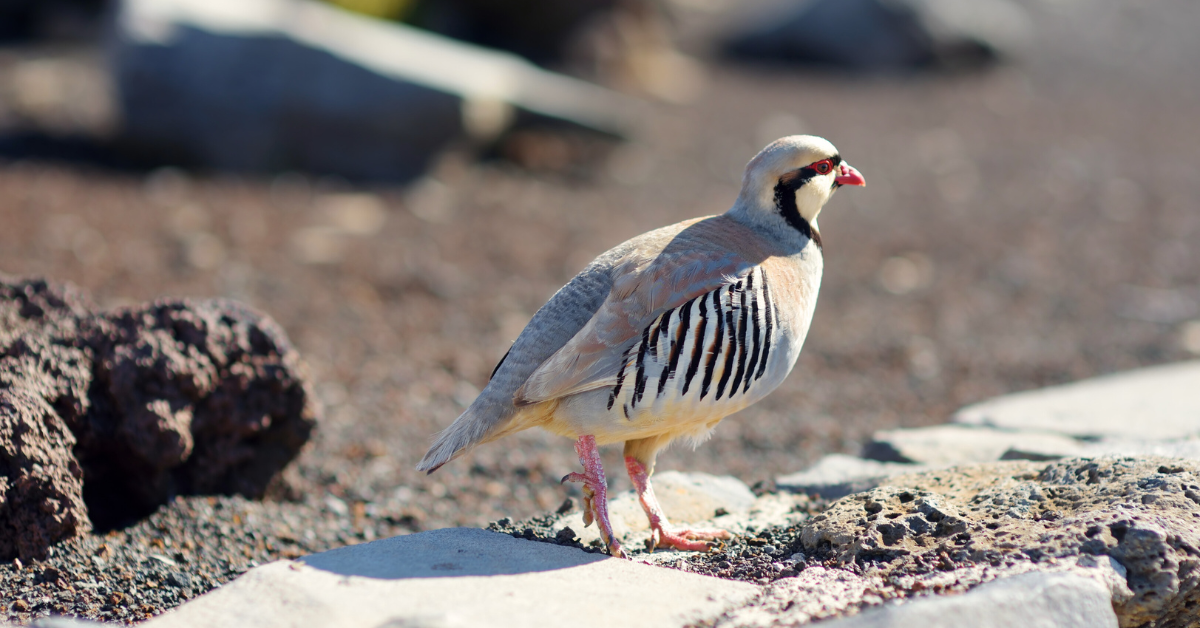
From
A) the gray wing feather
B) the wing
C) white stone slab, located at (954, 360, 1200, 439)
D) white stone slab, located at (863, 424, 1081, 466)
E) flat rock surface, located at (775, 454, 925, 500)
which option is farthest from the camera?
white stone slab, located at (954, 360, 1200, 439)

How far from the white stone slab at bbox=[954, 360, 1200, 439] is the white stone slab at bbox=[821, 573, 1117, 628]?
6.40ft

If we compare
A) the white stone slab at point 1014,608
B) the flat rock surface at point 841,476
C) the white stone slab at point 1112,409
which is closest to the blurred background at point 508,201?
the flat rock surface at point 841,476

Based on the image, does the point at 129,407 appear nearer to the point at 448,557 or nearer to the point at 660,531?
the point at 448,557

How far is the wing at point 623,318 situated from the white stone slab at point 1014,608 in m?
1.10

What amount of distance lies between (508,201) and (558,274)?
5.86 ft

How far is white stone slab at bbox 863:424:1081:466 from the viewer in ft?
14.1

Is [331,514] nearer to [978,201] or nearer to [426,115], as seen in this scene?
[426,115]

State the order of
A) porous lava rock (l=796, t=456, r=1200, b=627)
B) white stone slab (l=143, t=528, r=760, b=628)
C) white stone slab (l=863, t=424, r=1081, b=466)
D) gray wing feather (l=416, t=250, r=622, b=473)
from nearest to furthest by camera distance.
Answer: white stone slab (l=143, t=528, r=760, b=628)
porous lava rock (l=796, t=456, r=1200, b=627)
gray wing feather (l=416, t=250, r=622, b=473)
white stone slab (l=863, t=424, r=1081, b=466)

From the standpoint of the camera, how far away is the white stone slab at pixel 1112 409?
4559mm

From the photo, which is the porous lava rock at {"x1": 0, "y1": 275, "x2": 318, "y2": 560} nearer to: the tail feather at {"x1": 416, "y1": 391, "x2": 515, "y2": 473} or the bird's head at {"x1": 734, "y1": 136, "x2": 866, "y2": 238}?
the tail feather at {"x1": 416, "y1": 391, "x2": 515, "y2": 473}

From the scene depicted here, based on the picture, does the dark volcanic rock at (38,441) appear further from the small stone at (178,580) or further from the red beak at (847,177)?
the red beak at (847,177)

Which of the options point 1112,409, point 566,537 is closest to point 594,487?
point 566,537

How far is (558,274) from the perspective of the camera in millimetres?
7949

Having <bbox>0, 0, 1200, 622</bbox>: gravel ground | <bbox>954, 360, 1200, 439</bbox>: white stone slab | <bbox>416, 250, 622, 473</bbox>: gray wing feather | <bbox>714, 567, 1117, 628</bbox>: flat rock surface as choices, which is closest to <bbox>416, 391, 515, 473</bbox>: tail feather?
<bbox>416, 250, 622, 473</bbox>: gray wing feather
